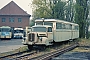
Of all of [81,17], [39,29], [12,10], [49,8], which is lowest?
[39,29]

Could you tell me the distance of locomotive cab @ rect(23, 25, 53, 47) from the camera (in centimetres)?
2248

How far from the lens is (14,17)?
70750mm

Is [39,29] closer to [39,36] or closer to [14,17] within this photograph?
[39,36]

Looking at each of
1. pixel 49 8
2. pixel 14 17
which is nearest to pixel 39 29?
pixel 49 8

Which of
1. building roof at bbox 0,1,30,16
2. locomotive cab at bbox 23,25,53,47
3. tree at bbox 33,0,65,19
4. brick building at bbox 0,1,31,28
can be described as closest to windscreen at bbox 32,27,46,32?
locomotive cab at bbox 23,25,53,47

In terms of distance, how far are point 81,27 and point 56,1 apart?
33.6 feet

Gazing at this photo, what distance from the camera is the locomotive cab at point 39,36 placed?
22.5m

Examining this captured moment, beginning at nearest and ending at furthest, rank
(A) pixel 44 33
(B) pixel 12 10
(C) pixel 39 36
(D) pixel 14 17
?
1. (C) pixel 39 36
2. (A) pixel 44 33
3. (D) pixel 14 17
4. (B) pixel 12 10

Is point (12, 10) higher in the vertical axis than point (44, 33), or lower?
higher

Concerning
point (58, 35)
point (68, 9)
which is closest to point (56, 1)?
point (68, 9)

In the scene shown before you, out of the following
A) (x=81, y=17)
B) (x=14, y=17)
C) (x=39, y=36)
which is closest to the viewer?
(x=39, y=36)

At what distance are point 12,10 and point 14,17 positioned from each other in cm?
279

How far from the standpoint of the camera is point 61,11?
59.0 metres

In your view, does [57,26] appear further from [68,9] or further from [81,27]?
[68,9]
